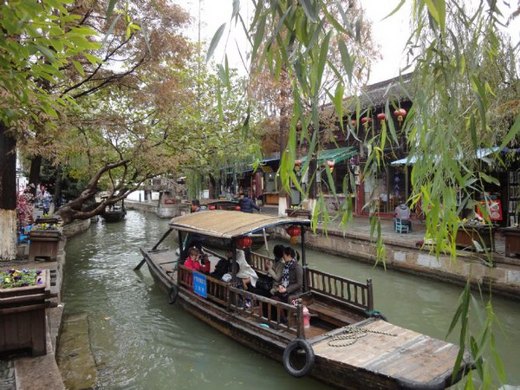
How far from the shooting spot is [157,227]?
77.9 ft

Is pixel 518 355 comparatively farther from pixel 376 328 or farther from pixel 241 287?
pixel 241 287

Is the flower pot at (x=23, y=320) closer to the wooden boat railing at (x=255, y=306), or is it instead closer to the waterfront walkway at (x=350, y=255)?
the waterfront walkway at (x=350, y=255)

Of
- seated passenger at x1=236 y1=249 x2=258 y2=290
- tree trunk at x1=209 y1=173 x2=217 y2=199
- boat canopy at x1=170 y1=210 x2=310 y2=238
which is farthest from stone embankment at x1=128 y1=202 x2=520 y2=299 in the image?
tree trunk at x1=209 y1=173 x2=217 y2=199

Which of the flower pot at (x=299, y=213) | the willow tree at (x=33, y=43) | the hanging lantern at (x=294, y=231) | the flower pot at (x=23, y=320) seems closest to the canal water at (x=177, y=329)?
the flower pot at (x=23, y=320)

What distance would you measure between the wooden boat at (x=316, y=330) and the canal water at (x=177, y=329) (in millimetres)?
298

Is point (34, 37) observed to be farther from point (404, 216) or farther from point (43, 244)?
point (404, 216)

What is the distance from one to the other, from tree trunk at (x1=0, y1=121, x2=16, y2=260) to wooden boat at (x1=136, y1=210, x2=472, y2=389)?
3739mm

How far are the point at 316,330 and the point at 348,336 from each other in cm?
104

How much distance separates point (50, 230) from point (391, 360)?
837 cm

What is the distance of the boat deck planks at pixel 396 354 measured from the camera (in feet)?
12.9

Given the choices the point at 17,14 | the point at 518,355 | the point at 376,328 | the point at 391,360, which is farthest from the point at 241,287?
the point at 17,14

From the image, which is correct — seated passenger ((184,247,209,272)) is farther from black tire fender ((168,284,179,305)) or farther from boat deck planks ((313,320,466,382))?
boat deck planks ((313,320,466,382))

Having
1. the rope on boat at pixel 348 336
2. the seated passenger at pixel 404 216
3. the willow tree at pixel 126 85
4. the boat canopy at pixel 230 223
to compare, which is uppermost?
the willow tree at pixel 126 85

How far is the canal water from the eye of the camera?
207 inches
